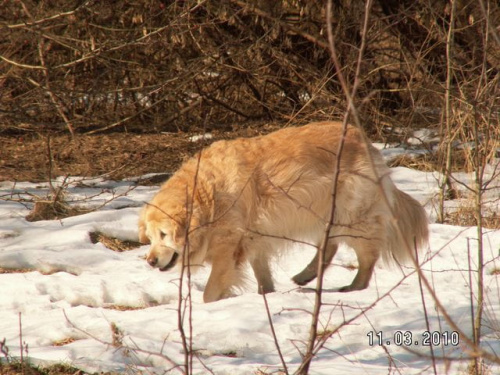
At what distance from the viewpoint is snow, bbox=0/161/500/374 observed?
3895 millimetres

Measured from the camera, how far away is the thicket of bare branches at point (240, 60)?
1024 centimetres

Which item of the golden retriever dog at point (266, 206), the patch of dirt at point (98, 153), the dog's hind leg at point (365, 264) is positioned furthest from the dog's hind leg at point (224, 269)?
the patch of dirt at point (98, 153)

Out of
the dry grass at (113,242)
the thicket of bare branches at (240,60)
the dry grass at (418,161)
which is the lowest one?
the dry grass at (113,242)

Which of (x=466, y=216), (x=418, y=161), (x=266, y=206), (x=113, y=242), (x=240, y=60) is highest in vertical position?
(x=240, y=60)

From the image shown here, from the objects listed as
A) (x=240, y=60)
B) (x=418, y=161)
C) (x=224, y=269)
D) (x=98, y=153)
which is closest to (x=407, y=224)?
(x=224, y=269)

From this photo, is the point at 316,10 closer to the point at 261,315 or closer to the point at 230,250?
the point at 230,250

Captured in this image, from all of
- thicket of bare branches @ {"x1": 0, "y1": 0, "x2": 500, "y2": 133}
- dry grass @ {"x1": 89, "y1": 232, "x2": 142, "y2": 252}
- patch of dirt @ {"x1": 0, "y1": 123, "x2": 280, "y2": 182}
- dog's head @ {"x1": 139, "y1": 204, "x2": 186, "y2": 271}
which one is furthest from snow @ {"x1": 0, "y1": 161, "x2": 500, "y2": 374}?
thicket of bare branches @ {"x1": 0, "y1": 0, "x2": 500, "y2": 133}

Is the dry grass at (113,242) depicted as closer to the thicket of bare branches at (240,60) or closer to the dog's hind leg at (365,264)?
the dog's hind leg at (365,264)

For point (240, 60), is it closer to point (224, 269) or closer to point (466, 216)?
point (466, 216)

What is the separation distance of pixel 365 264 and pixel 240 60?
19.5 feet

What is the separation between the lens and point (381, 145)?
33.9 feet

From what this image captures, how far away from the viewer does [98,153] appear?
33.7 ft

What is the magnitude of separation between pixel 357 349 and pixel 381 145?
6478 millimetres

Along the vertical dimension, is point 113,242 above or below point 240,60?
below
